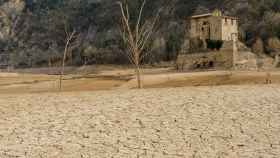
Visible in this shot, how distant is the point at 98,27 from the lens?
320 ft

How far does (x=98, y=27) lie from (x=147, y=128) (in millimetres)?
89882

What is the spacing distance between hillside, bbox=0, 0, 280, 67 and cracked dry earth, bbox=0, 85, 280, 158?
33.7 metres

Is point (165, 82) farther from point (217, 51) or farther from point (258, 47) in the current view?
point (258, 47)

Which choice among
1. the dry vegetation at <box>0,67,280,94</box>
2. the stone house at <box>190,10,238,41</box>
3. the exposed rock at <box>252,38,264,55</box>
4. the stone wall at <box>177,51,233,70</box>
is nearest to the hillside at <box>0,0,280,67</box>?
the exposed rock at <box>252,38,264,55</box>

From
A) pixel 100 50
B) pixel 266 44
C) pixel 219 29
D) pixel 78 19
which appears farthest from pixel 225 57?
pixel 78 19

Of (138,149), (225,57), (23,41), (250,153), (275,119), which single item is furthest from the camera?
(23,41)

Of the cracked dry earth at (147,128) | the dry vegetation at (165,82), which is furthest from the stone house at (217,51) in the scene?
the cracked dry earth at (147,128)

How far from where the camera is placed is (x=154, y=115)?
33.9ft

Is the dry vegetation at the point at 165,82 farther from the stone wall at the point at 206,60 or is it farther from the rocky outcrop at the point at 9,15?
the rocky outcrop at the point at 9,15

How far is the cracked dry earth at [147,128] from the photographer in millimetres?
7641

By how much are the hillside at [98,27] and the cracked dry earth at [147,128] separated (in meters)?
33.7

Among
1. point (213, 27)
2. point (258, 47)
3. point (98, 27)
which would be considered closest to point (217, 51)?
point (213, 27)

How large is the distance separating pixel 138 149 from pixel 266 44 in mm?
45588

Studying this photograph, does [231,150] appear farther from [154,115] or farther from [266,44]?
[266,44]
